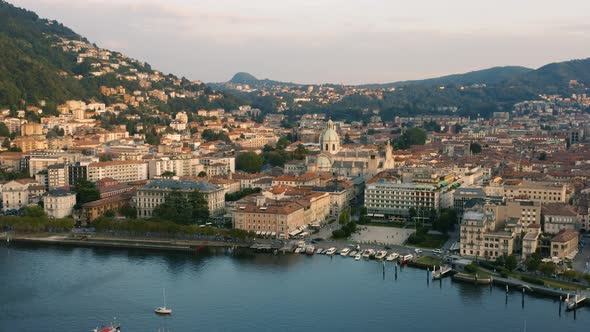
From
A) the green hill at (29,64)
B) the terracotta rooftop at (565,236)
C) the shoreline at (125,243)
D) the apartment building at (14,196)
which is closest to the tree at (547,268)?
the terracotta rooftop at (565,236)

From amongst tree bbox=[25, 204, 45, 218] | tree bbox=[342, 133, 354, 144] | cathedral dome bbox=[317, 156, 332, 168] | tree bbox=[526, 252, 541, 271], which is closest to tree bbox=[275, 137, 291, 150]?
tree bbox=[342, 133, 354, 144]

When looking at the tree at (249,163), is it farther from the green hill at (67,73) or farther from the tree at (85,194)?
the green hill at (67,73)

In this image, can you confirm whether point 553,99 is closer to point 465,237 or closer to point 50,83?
point 50,83

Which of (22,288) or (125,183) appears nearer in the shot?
(22,288)

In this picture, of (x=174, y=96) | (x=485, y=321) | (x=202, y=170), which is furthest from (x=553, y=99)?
(x=485, y=321)

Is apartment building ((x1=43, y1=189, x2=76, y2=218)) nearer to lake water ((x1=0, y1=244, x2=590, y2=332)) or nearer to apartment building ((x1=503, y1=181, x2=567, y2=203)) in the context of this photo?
lake water ((x1=0, y1=244, x2=590, y2=332))

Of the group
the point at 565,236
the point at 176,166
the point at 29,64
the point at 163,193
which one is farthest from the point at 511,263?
the point at 29,64
